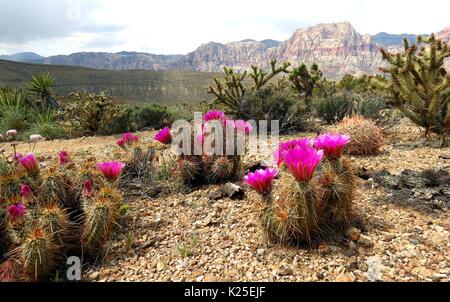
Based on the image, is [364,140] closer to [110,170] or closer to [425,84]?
[425,84]

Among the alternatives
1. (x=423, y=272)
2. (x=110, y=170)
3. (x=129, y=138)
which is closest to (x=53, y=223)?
(x=110, y=170)

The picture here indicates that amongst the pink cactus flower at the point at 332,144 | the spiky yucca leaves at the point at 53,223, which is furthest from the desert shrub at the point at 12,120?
the pink cactus flower at the point at 332,144

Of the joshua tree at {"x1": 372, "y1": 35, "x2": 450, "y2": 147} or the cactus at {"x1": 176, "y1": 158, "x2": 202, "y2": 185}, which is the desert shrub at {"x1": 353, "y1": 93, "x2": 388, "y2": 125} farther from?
the cactus at {"x1": 176, "y1": 158, "x2": 202, "y2": 185}

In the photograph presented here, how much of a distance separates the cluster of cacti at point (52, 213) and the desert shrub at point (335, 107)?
6015 millimetres

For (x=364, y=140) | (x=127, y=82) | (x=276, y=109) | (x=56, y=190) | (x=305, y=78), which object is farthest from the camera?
(x=127, y=82)

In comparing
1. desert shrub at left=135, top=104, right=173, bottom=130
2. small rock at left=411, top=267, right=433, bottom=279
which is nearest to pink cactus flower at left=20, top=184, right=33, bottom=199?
small rock at left=411, top=267, right=433, bottom=279

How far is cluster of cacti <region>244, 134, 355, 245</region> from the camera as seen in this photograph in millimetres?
2678

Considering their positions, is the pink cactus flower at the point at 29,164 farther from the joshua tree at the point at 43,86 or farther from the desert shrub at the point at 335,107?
the joshua tree at the point at 43,86

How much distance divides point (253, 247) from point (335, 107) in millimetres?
6004

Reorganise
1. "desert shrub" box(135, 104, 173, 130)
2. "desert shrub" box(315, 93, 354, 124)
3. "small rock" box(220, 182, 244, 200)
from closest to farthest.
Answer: "small rock" box(220, 182, 244, 200)
"desert shrub" box(315, 93, 354, 124)
"desert shrub" box(135, 104, 173, 130)

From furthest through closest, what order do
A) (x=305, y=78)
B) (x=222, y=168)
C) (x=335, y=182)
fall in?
1. (x=305, y=78)
2. (x=222, y=168)
3. (x=335, y=182)

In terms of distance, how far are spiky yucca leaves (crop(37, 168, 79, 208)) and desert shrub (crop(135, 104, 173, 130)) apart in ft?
21.6

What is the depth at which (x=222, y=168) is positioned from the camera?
4207 mm
